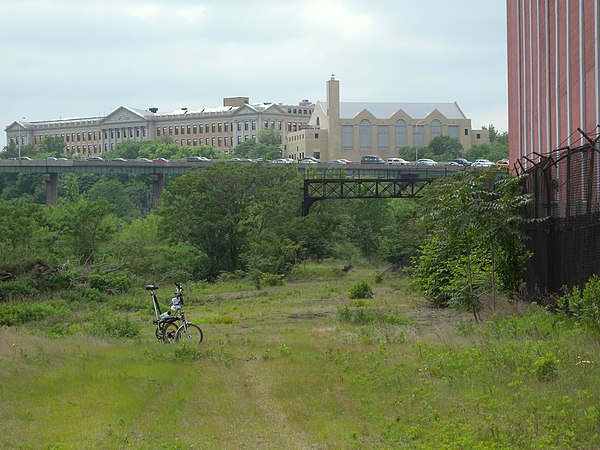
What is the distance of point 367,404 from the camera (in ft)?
43.3

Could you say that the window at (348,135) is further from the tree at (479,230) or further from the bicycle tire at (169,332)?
the bicycle tire at (169,332)

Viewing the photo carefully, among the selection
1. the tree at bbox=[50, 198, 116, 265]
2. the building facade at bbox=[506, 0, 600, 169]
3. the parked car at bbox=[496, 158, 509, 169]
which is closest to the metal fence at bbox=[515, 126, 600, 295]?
the building facade at bbox=[506, 0, 600, 169]

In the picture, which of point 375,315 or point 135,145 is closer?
point 375,315

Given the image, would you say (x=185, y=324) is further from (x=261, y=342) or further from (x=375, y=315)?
(x=375, y=315)

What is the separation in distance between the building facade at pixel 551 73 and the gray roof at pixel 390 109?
138 metres

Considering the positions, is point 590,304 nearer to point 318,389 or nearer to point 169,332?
point 318,389

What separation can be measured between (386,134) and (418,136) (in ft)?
19.7

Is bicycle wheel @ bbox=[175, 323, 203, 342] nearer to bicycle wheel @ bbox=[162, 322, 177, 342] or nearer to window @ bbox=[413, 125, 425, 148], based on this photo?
bicycle wheel @ bbox=[162, 322, 177, 342]

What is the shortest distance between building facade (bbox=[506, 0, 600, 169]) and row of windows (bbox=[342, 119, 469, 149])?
134402 millimetres

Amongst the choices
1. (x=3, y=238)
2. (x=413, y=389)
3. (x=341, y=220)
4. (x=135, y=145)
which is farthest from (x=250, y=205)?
(x=135, y=145)

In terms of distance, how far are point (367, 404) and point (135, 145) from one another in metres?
186

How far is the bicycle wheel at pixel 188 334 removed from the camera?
73.3 ft

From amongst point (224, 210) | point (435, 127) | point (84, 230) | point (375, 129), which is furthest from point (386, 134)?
point (84, 230)

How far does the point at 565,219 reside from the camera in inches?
838
